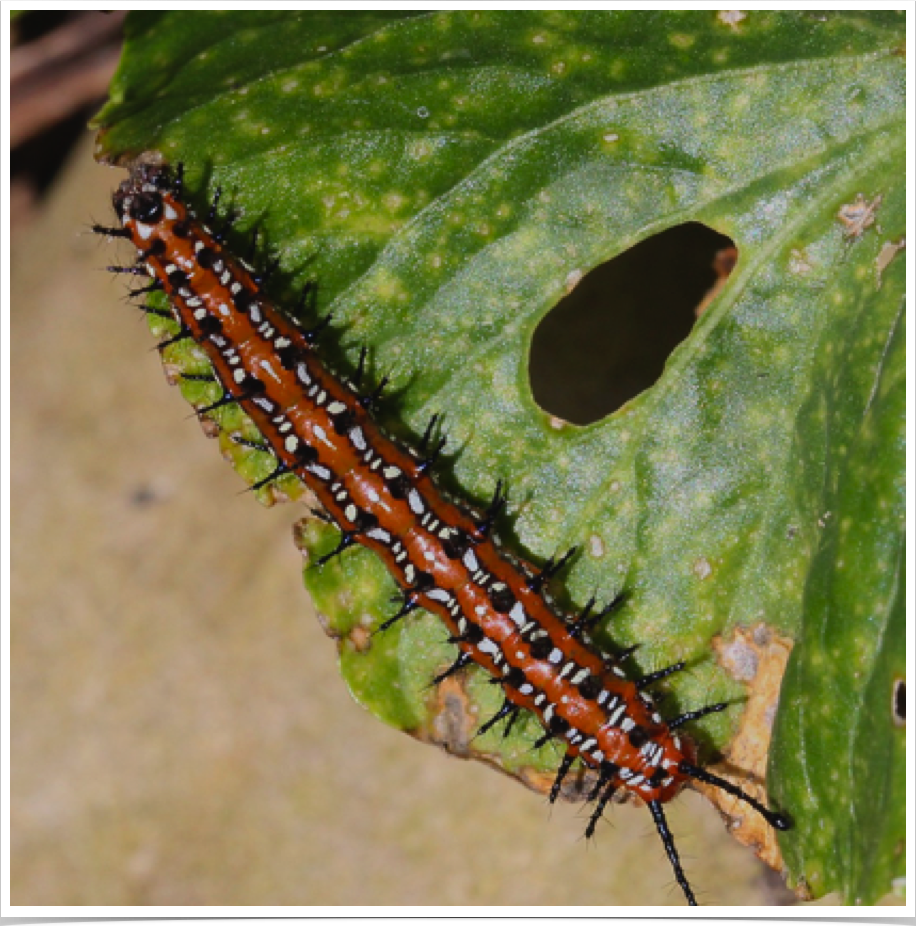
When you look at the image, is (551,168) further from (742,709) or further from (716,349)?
(742,709)

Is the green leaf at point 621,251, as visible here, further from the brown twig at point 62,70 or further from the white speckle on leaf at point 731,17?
the brown twig at point 62,70

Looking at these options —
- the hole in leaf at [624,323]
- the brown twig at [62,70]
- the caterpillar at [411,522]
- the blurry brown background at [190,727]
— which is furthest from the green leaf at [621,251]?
the brown twig at [62,70]

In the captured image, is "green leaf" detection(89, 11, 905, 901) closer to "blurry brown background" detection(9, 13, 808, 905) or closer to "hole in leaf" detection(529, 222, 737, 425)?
"hole in leaf" detection(529, 222, 737, 425)

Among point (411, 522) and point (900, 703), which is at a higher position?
point (411, 522)

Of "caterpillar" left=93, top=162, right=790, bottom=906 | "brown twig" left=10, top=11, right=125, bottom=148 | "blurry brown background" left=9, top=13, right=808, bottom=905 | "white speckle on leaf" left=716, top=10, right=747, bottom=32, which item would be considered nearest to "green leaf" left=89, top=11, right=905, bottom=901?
"white speckle on leaf" left=716, top=10, right=747, bottom=32

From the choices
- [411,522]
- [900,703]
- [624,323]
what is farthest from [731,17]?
[900,703]

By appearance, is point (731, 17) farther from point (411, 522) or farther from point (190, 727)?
point (190, 727)
